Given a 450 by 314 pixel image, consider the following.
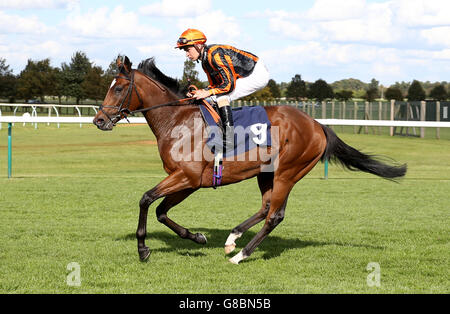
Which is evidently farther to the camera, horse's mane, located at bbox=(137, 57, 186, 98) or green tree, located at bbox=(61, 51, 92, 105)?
green tree, located at bbox=(61, 51, 92, 105)

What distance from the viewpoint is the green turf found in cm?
453

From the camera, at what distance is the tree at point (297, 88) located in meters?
76.6

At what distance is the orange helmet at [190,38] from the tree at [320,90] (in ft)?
224

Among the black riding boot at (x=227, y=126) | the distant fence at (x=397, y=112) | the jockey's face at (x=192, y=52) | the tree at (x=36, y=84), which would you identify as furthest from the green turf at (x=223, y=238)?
the tree at (x=36, y=84)

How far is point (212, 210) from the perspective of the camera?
8281 mm

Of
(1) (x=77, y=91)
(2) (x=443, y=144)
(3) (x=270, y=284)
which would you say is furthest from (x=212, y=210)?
(1) (x=77, y=91)

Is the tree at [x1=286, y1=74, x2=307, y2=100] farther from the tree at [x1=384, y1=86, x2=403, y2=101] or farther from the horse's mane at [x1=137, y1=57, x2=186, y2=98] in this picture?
the horse's mane at [x1=137, y1=57, x2=186, y2=98]

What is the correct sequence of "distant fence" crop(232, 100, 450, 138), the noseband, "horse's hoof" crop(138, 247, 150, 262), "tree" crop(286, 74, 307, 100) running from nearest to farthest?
"horse's hoof" crop(138, 247, 150, 262)
the noseband
"distant fence" crop(232, 100, 450, 138)
"tree" crop(286, 74, 307, 100)

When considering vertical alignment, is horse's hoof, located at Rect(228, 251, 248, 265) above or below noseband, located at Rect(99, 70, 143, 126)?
below

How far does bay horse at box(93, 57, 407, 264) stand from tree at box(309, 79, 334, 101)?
6769 centimetres

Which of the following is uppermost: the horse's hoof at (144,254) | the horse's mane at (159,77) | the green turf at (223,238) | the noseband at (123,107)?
the horse's mane at (159,77)

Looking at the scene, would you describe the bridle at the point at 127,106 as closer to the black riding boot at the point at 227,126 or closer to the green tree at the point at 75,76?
the black riding boot at the point at 227,126

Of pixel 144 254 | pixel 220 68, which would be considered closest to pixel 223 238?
pixel 144 254

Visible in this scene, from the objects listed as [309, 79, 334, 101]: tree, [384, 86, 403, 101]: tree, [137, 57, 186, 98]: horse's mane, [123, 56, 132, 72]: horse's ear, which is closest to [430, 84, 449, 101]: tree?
[384, 86, 403, 101]: tree
